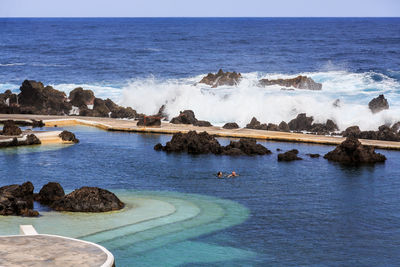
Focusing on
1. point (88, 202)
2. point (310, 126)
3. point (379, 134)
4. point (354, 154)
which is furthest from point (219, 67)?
point (88, 202)

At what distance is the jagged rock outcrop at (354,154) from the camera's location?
45.8 m

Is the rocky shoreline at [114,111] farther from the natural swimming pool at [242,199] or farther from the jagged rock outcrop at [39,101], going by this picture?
the natural swimming pool at [242,199]

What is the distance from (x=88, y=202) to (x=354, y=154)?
65.3 feet

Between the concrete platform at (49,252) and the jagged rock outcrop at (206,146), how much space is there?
2431 centimetres

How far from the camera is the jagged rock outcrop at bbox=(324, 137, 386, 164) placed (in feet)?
150

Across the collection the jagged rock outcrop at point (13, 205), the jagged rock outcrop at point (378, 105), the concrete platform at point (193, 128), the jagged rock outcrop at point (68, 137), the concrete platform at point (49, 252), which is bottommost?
the concrete platform at point (49, 252)

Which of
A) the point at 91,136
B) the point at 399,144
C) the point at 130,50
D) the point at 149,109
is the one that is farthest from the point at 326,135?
the point at 130,50

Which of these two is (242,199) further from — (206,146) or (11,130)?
(11,130)

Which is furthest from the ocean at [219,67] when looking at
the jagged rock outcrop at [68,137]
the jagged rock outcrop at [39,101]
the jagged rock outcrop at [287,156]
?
the jagged rock outcrop at [68,137]

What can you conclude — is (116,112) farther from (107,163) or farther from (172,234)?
(172,234)

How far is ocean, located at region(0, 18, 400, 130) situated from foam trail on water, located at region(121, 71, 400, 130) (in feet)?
0.31

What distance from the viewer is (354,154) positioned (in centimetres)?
4591

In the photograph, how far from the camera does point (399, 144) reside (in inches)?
2004

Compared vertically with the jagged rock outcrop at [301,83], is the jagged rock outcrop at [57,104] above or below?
below
